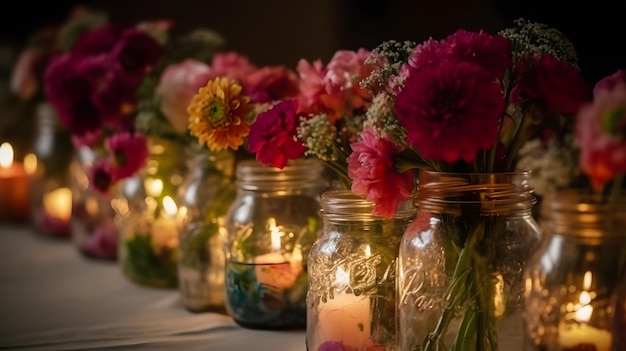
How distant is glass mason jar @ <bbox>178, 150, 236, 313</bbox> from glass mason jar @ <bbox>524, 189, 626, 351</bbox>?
60 centimetres

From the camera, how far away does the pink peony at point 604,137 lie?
68 cm

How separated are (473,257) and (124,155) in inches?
27.9

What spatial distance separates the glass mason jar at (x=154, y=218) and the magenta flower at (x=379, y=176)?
608mm

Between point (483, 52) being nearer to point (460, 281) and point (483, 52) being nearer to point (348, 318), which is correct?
point (460, 281)

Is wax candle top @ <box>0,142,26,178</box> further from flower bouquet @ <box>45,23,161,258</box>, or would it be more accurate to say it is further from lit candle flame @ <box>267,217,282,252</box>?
lit candle flame @ <box>267,217,282,252</box>

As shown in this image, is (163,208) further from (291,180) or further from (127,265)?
(291,180)

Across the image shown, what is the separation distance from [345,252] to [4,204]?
1446mm

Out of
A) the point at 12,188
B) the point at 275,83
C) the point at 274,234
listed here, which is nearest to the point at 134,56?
the point at 275,83

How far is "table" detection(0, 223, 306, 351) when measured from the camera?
113 cm

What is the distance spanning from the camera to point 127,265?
1.48 meters

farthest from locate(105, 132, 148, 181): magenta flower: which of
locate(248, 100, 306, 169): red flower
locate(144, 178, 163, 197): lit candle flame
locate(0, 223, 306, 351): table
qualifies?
locate(248, 100, 306, 169): red flower

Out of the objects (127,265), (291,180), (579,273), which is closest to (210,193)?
(291,180)

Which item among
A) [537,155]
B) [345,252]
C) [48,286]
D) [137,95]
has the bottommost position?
[48,286]

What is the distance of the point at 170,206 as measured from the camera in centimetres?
144
